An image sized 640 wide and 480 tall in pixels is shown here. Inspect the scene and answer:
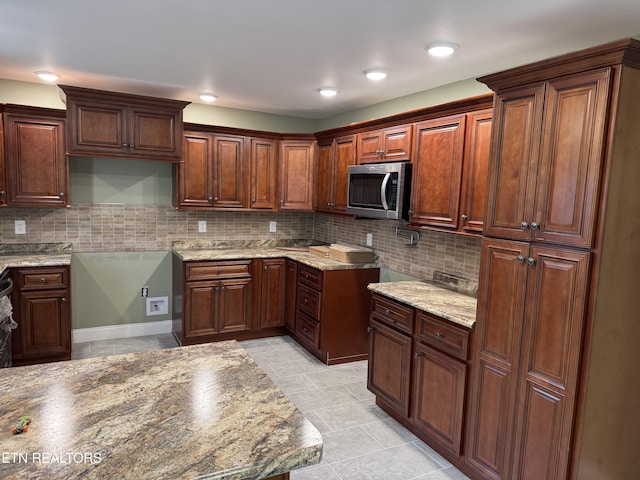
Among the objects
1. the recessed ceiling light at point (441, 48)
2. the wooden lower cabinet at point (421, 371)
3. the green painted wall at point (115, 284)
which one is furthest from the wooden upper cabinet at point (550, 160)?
the green painted wall at point (115, 284)

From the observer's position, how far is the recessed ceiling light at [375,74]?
3097 mm

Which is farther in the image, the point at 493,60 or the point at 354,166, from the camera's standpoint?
the point at 354,166

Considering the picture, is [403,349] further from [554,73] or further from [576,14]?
[576,14]

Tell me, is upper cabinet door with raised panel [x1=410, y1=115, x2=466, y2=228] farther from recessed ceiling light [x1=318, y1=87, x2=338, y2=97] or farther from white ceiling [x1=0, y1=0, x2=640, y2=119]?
recessed ceiling light [x1=318, y1=87, x2=338, y2=97]

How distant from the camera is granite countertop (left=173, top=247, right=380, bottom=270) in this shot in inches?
156

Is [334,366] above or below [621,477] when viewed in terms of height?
below

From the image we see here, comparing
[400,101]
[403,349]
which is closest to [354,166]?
[400,101]

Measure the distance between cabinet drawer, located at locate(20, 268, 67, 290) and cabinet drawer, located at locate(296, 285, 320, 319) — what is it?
6.68ft

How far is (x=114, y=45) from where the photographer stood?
9.07 ft

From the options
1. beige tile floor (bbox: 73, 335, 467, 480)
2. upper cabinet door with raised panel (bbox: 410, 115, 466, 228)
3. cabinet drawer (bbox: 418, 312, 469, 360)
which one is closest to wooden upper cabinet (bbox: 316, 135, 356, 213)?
upper cabinet door with raised panel (bbox: 410, 115, 466, 228)

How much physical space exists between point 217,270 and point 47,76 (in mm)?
2126

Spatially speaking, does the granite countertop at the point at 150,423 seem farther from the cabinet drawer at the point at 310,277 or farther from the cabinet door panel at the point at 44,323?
the cabinet door panel at the point at 44,323

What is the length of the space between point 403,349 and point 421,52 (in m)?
1.85

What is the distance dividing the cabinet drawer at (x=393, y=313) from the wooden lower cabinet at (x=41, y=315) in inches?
102
